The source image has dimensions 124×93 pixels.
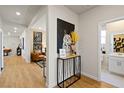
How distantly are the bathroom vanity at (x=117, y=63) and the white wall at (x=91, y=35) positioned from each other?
1219 millimetres

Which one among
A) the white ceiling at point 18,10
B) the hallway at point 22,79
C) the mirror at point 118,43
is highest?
the white ceiling at point 18,10

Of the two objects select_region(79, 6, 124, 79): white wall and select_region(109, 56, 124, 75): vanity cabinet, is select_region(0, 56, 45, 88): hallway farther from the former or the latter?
select_region(109, 56, 124, 75): vanity cabinet

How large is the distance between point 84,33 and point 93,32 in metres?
0.45

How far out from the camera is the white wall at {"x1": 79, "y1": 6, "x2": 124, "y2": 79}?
3.28 m

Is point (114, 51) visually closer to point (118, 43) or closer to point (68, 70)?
point (118, 43)

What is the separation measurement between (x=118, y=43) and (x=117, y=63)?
1.06 metres

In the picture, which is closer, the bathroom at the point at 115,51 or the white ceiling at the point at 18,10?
the white ceiling at the point at 18,10

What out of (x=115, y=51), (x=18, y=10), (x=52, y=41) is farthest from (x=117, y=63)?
(x=18, y=10)

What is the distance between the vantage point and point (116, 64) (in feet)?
13.7

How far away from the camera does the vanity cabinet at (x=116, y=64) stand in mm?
3963

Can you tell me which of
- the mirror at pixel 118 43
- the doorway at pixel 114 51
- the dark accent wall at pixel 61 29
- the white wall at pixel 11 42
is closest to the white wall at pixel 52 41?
the dark accent wall at pixel 61 29

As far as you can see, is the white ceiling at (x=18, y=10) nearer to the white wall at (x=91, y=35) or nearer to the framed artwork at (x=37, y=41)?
the white wall at (x=91, y=35)

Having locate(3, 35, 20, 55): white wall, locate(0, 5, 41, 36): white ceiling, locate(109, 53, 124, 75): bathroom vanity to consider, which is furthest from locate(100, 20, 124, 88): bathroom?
locate(3, 35, 20, 55): white wall
